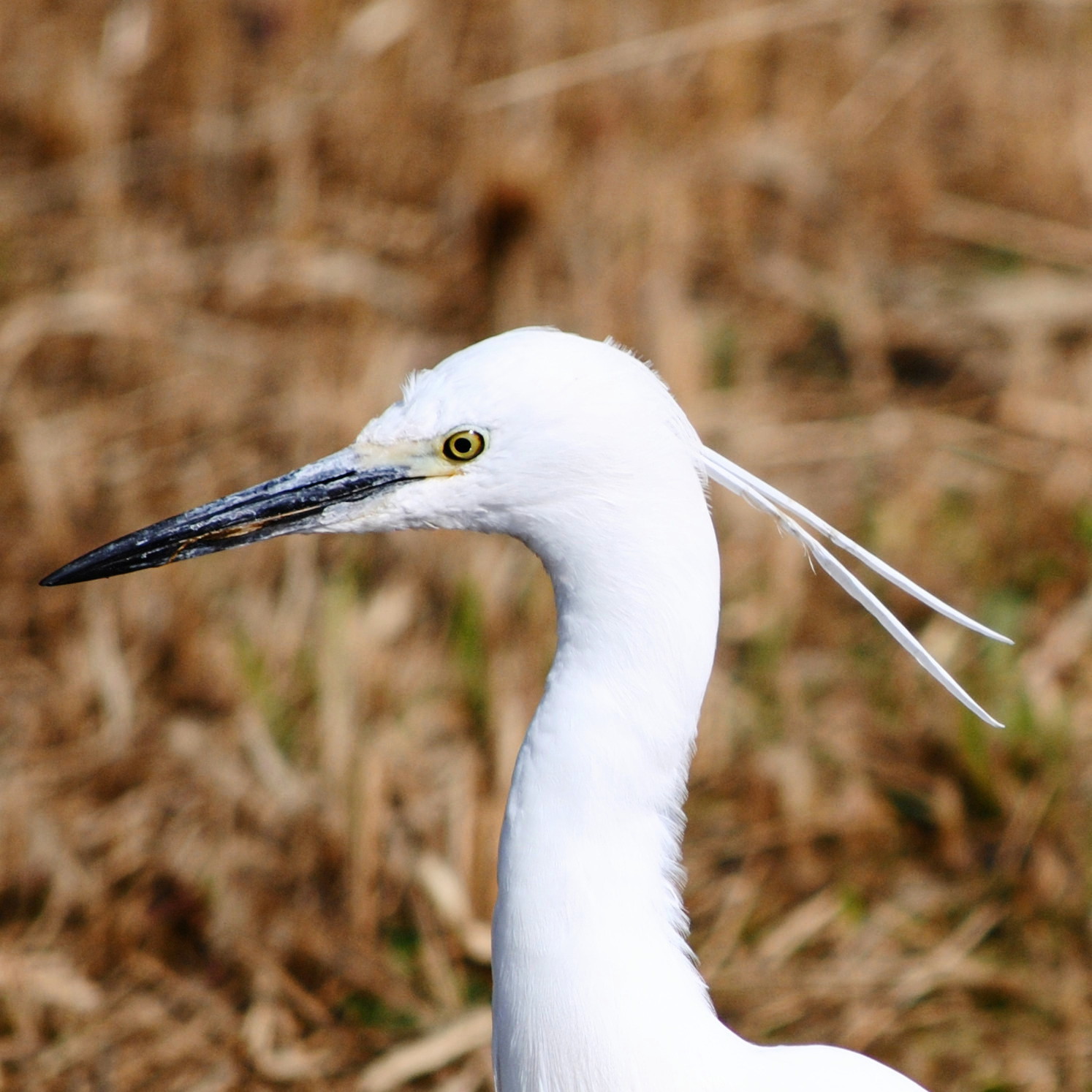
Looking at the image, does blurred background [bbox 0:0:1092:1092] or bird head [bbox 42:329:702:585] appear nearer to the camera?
bird head [bbox 42:329:702:585]

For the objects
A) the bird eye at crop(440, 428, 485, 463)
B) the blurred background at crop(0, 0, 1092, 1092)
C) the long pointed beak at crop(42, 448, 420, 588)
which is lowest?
the blurred background at crop(0, 0, 1092, 1092)

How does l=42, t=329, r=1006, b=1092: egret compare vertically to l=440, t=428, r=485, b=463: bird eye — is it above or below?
below

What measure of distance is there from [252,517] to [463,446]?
0.28m

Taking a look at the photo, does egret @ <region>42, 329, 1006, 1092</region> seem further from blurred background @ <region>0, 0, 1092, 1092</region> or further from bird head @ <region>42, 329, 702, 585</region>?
blurred background @ <region>0, 0, 1092, 1092</region>

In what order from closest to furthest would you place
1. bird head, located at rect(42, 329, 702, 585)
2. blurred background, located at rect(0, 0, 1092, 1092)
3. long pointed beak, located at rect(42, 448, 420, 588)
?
1. bird head, located at rect(42, 329, 702, 585)
2. long pointed beak, located at rect(42, 448, 420, 588)
3. blurred background, located at rect(0, 0, 1092, 1092)

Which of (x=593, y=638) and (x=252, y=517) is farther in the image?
(x=252, y=517)

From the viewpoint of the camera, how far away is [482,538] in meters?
3.43

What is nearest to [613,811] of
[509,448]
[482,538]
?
[509,448]

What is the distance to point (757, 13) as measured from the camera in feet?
14.1

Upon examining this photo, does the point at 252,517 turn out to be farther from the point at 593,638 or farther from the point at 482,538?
the point at 482,538

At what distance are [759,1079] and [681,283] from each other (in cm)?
281

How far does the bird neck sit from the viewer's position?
1.42 metres

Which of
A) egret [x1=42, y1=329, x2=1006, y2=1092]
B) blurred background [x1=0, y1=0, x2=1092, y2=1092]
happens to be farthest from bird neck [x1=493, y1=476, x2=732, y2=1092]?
blurred background [x1=0, y1=0, x2=1092, y2=1092]

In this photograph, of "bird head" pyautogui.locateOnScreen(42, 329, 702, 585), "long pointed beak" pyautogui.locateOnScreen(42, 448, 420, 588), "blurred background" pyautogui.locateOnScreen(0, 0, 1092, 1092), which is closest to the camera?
"bird head" pyautogui.locateOnScreen(42, 329, 702, 585)
